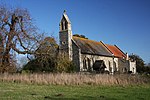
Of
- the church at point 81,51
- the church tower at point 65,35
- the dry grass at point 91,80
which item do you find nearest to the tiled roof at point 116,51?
the church at point 81,51

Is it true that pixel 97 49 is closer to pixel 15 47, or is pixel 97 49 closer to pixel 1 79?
pixel 15 47

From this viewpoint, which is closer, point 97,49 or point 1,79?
point 1,79

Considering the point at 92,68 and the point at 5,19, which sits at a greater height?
the point at 5,19

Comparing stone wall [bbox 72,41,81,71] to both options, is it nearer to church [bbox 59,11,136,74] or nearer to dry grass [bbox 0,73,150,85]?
church [bbox 59,11,136,74]

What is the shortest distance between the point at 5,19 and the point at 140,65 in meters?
50.3

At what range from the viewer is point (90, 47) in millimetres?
58594

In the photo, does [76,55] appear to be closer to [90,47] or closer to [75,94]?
[90,47]

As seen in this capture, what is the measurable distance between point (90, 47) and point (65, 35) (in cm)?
745

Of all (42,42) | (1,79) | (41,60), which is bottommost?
(1,79)

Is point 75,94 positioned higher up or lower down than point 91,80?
lower down

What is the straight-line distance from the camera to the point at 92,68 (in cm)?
5638

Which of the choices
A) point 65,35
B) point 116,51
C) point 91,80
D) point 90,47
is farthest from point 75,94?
point 116,51

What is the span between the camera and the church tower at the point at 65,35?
178ft

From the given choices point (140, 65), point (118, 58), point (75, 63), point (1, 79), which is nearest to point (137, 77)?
point (1, 79)
